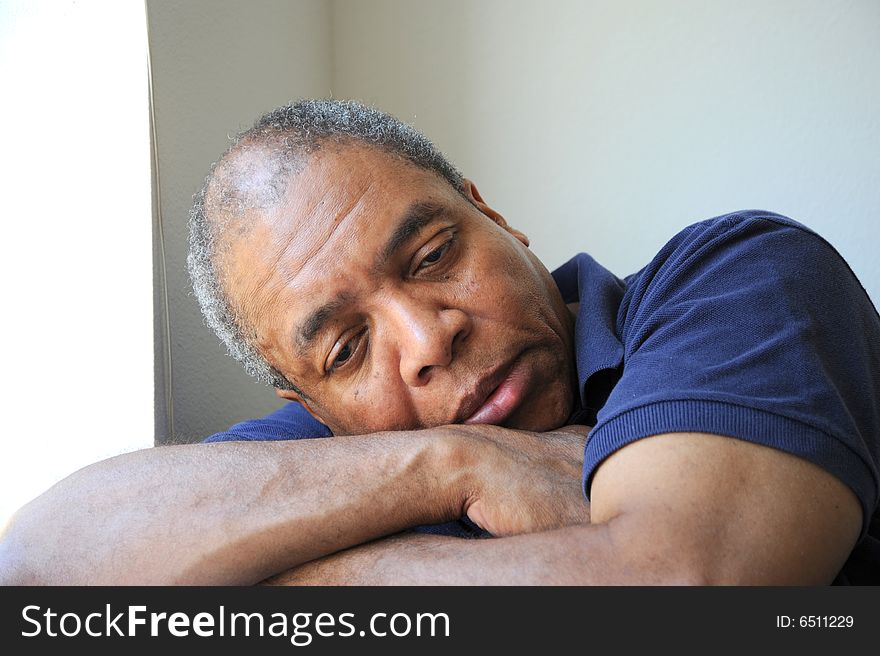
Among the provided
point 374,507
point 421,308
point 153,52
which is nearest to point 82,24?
point 153,52

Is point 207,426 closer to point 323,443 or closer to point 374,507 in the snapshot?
point 323,443

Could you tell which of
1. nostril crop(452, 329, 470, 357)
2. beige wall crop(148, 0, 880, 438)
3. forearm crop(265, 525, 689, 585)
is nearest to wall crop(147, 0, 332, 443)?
beige wall crop(148, 0, 880, 438)

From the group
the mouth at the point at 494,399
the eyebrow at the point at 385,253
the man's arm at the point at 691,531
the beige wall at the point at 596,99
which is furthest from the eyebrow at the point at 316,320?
the beige wall at the point at 596,99

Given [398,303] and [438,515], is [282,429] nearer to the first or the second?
[398,303]

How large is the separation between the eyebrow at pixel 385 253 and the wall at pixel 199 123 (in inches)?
20.7

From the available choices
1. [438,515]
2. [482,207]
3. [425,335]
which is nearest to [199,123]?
[482,207]

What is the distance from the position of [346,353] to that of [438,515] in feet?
1.17

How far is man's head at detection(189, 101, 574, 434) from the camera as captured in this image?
1074mm

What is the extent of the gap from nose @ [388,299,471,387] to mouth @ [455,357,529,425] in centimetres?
6

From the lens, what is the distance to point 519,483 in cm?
88

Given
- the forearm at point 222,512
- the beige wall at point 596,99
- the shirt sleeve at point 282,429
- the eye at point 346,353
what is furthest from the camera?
the beige wall at point 596,99

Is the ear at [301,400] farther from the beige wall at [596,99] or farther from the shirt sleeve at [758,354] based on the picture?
the shirt sleeve at [758,354]

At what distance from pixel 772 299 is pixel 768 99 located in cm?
148

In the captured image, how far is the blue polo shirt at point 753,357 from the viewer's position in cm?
73
